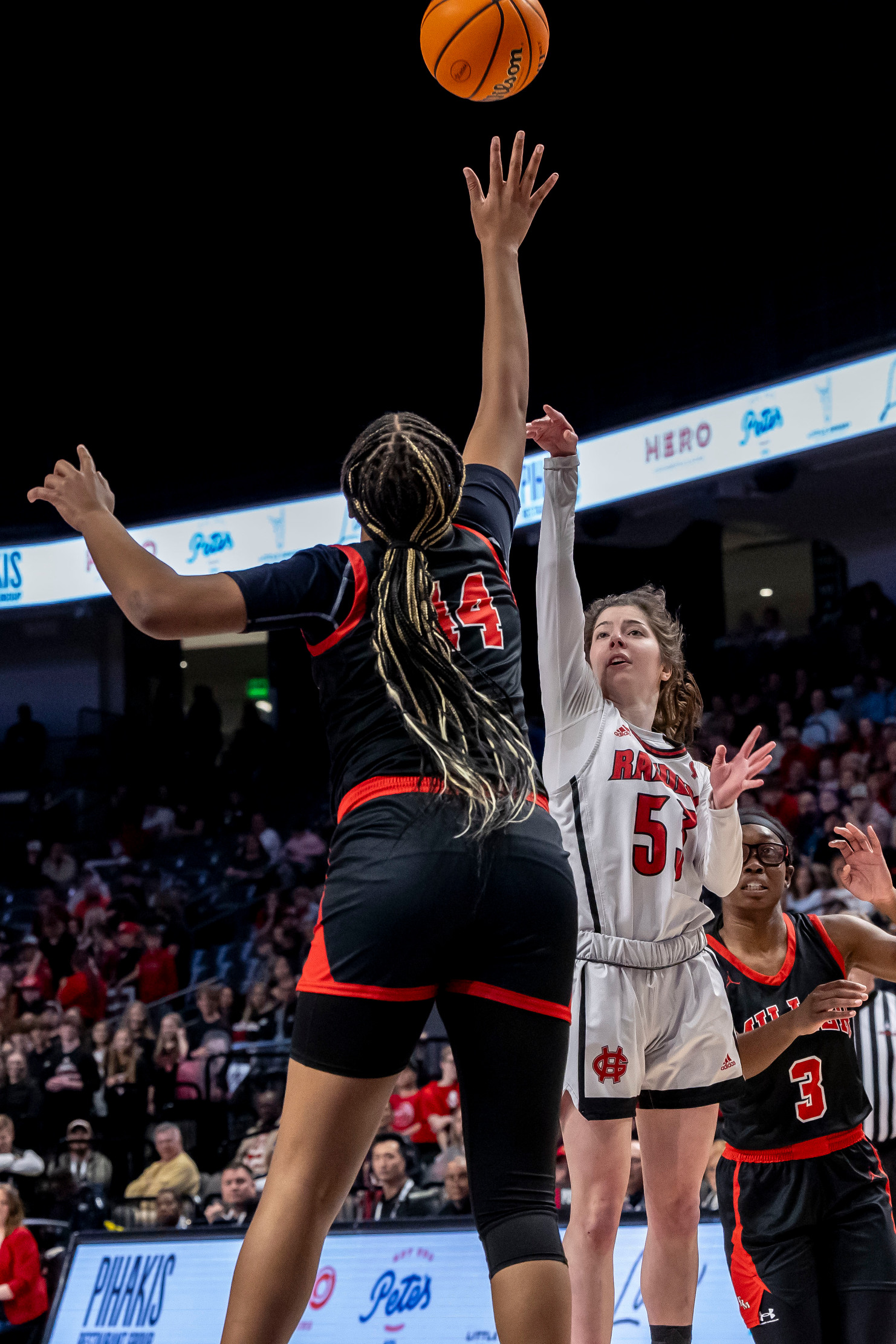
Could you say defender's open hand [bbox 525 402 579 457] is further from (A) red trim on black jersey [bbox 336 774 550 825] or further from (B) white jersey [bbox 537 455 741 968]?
(A) red trim on black jersey [bbox 336 774 550 825]

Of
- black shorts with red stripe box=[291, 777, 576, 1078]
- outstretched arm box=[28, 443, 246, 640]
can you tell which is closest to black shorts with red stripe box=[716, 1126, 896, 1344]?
black shorts with red stripe box=[291, 777, 576, 1078]

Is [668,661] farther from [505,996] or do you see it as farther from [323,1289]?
[323,1289]

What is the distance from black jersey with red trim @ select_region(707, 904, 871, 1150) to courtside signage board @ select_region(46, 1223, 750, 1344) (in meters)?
1.78

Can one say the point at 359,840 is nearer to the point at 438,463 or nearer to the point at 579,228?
the point at 438,463

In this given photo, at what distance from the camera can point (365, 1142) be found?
204 cm

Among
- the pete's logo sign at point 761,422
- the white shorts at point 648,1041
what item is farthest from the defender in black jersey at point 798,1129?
the pete's logo sign at point 761,422

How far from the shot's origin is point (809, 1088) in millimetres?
3691

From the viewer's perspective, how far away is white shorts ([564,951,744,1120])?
10.4ft

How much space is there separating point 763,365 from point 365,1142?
1389 centimetres

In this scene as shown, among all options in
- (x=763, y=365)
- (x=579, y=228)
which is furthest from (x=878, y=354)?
(x=579, y=228)

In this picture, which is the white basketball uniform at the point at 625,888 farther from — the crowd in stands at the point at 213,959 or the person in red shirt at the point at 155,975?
the person in red shirt at the point at 155,975

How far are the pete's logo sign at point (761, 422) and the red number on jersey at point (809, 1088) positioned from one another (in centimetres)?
994

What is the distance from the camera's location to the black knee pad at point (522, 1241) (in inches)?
77.3

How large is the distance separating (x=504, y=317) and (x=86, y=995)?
11.4m
